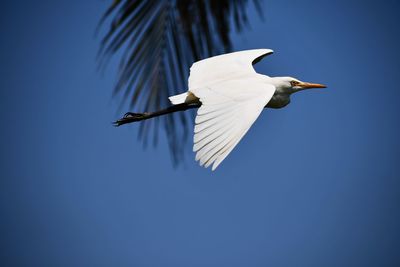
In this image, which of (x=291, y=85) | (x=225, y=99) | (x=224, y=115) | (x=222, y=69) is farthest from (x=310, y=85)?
(x=224, y=115)

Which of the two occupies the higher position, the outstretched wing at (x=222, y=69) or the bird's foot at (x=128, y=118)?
the outstretched wing at (x=222, y=69)

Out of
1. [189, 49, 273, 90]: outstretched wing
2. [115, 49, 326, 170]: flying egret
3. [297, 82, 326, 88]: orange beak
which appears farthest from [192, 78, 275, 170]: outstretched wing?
[297, 82, 326, 88]: orange beak

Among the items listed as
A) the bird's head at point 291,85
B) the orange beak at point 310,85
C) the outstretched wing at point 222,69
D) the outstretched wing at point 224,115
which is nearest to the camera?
the outstretched wing at point 224,115

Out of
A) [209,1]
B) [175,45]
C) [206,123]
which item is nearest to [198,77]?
[206,123]

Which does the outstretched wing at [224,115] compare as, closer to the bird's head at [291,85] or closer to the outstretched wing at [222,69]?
the outstretched wing at [222,69]

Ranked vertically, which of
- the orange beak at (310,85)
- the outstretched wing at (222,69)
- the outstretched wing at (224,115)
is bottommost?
the outstretched wing at (224,115)

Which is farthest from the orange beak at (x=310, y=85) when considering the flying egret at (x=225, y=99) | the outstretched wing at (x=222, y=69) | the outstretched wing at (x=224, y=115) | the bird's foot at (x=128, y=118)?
the bird's foot at (x=128, y=118)

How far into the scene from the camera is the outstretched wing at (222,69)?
3242 millimetres

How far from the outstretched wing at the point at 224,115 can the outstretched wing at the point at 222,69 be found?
10.6 inches

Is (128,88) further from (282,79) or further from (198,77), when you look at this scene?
(282,79)

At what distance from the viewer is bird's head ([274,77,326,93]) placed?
351 centimetres

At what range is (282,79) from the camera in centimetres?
354

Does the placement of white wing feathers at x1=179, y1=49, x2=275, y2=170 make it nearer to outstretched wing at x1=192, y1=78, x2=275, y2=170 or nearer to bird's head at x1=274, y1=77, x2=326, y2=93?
outstretched wing at x1=192, y1=78, x2=275, y2=170

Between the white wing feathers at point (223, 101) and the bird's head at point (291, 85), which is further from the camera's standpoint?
the bird's head at point (291, 85)
